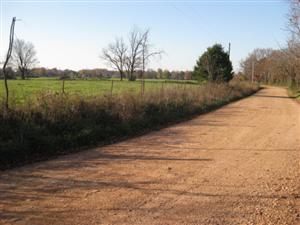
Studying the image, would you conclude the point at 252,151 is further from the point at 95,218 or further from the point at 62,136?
the point at 95,218

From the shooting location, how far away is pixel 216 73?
43.2m

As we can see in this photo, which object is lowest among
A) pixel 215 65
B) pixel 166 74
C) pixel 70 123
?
pixel 70 123

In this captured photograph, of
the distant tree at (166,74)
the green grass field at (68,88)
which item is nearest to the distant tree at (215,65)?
the green grass field at (68,88)

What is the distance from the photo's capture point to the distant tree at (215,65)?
141 ft

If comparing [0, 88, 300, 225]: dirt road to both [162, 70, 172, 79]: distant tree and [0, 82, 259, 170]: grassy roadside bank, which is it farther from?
[162, 70, 172, 79]: distant tree

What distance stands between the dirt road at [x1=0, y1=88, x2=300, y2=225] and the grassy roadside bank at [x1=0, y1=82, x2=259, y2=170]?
32.0 inches

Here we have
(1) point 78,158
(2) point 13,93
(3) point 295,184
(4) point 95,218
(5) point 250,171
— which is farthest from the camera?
(2) point 13,93

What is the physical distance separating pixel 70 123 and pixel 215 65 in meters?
34.9

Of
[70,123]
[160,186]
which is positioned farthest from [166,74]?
[160,186]

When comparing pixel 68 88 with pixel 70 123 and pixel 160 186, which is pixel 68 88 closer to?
pixel 70 123

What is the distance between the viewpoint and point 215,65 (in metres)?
43.8

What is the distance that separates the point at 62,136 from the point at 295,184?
20.0 ft

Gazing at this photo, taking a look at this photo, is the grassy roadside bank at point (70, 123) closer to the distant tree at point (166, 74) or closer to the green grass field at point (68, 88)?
the green grass field at point (68, 88)

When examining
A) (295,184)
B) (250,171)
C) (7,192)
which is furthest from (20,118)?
(295,184)
